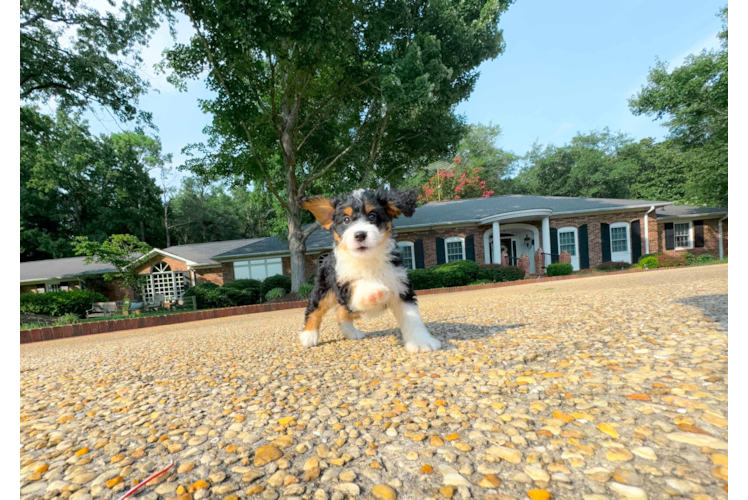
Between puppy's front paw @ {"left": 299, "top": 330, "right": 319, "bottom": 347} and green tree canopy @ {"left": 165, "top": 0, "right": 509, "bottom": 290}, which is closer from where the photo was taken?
puppy's front paw @ {"left": 299, "top": 330, "right": 319, "bottom": 347}

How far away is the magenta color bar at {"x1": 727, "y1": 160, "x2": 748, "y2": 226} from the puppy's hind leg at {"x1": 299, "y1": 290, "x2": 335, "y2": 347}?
2.88 metres

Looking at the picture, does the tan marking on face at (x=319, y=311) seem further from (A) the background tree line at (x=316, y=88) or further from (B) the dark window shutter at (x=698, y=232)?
(B) the dark window shutter at (x=698, y=232)

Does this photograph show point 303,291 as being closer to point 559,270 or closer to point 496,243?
point 496,243

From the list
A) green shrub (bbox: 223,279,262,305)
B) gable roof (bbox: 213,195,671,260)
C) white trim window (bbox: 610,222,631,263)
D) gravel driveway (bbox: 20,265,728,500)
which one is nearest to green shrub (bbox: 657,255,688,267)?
white trim window (bbox: 610,222,631,263)

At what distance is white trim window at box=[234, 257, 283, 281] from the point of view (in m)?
20.3

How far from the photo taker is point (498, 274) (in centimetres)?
1461

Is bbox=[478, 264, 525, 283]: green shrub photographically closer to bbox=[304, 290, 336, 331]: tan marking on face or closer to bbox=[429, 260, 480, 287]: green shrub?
bbox=[429, 260, 480, 287]: green shrub

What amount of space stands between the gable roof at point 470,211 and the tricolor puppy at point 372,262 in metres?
16.2

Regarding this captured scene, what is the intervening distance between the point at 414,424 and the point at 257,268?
20428 mm

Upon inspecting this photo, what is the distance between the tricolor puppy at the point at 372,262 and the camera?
8.81ft

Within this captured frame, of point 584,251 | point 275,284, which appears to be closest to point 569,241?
point 584,251

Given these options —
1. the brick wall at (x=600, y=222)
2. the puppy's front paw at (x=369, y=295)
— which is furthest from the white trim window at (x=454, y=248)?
the puppy's front paw at (x=369, y=295)
